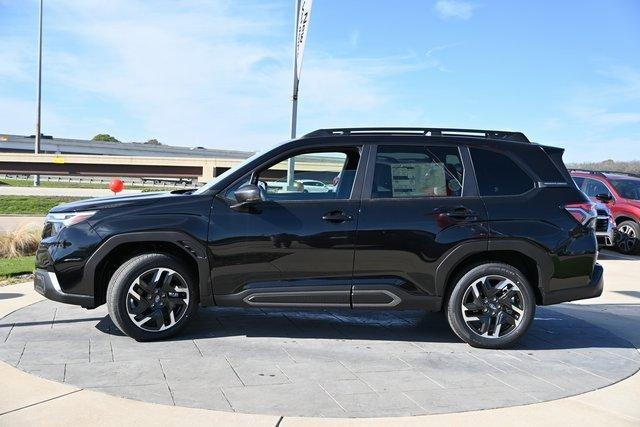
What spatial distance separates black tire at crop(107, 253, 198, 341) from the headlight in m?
0.54

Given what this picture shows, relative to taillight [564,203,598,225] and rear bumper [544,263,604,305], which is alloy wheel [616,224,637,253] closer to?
rear bumper [544,263,604,305]

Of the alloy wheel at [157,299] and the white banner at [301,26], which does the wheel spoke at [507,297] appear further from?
the white banner at [301,26]

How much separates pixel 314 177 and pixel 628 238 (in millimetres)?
11156

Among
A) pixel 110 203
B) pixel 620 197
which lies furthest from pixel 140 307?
pixel 620 197

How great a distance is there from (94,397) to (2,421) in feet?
1.82

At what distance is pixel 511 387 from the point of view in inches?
169

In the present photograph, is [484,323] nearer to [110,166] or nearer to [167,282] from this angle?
[167,282]

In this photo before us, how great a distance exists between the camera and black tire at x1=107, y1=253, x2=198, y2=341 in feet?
16.3

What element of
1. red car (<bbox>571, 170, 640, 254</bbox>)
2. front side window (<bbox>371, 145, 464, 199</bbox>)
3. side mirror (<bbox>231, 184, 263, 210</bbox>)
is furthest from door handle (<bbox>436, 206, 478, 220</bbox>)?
red car (<bbox>571, 170, 640, 254</bbox>)

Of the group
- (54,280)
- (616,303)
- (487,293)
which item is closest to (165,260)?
(54,280)

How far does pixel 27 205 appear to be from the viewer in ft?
80.7

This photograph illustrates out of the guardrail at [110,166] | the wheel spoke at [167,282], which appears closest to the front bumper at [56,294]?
the wheel spoke at [167,282]

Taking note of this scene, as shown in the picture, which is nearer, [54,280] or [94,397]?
[94,397]

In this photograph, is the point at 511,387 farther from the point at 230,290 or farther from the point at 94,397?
the point at 94,397
